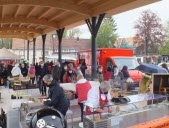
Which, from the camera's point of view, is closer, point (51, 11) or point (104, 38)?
point (51, 11)

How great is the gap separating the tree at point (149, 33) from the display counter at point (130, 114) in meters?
38.5

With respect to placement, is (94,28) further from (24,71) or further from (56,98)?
(56,98)

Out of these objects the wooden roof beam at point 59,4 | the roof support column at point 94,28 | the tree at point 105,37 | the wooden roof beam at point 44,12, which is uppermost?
the tree at point 105,37

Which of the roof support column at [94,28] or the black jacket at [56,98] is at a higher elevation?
the roof support column at [94,28]

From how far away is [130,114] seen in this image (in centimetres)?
411

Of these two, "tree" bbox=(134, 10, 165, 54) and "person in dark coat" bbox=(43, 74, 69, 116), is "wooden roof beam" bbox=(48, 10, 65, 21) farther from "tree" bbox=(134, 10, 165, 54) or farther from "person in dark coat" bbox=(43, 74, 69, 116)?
"tree" bbox=(134, 10, 165, 54)

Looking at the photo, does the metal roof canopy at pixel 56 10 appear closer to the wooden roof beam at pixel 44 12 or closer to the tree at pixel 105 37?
the wooden roof beam at pixel 44 12

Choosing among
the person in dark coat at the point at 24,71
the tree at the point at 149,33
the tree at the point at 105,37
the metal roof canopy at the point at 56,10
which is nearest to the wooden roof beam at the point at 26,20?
the metal roof canopy at the point at 56,10

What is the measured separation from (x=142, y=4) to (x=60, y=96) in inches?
233

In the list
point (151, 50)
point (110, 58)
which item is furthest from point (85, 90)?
point (151, 50)

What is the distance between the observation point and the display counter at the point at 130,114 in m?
3.91

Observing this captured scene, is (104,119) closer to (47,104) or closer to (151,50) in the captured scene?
(47,104)

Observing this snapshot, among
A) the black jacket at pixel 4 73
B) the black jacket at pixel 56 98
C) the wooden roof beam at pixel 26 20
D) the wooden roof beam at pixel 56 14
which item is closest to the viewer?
the black jacket at pixel 56 98

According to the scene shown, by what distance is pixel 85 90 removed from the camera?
250 inches
